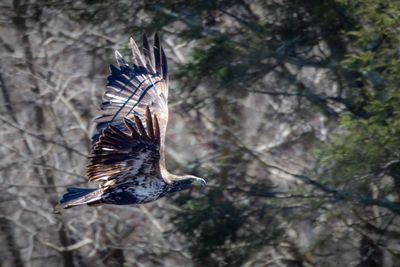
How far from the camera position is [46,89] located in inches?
483

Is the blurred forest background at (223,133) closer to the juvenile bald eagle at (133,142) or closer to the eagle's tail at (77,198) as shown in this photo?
the juvenile bald eagle at (133,142)

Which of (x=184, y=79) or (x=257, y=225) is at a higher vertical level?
(x=184, y=79)

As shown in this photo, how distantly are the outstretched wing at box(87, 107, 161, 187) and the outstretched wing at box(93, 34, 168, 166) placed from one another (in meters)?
0.67

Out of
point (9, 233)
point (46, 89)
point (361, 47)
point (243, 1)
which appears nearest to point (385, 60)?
point (361, 47)

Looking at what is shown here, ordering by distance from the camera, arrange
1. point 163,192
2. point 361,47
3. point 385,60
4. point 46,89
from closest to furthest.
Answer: point 163,192
point 385,60
point 361,47
point 46,89

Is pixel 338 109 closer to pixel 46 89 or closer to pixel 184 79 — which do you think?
pixel 184 79

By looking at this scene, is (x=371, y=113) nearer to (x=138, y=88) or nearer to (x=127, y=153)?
(x=138, y=88)

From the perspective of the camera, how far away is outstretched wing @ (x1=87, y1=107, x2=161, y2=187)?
7.43 metres

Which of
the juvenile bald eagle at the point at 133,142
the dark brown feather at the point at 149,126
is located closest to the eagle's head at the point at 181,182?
the juvenile bald eagle at the point at 133,142

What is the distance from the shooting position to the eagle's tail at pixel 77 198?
806 cm

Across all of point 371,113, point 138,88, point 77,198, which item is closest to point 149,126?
point 77,198

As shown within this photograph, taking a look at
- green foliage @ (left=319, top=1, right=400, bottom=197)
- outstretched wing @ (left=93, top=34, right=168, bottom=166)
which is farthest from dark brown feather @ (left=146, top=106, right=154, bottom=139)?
green foliage @ (left=319, top=1, right=400, bottom=197)

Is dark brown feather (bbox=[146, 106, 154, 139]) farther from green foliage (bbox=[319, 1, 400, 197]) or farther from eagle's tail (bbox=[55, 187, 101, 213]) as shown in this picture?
green foliage (bbox=[319, 1, 400, 197])

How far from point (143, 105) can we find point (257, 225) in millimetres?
3251
